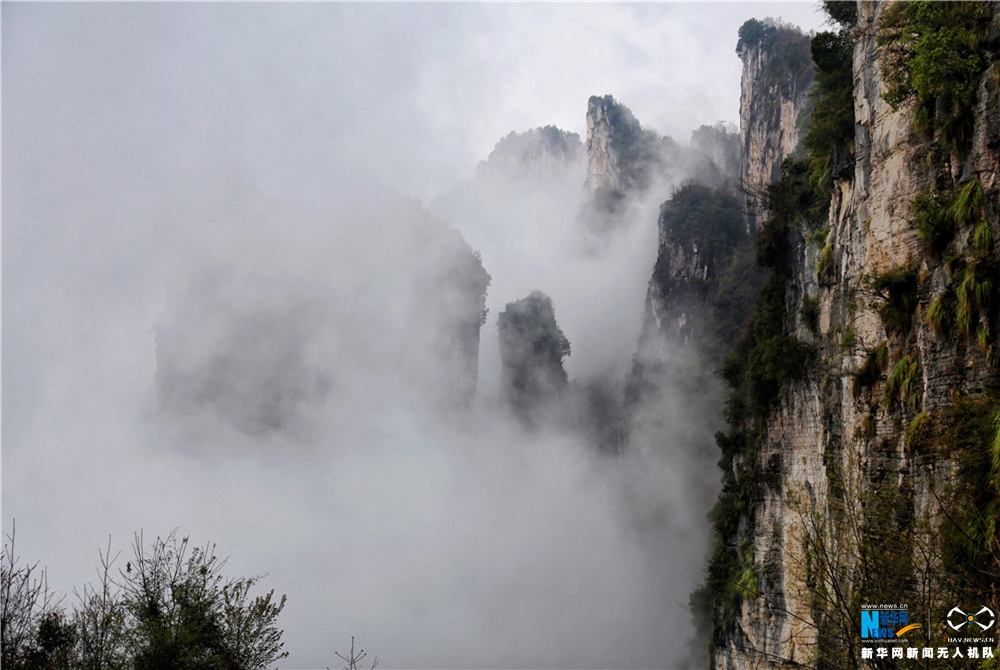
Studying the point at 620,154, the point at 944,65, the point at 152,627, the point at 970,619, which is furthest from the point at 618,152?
the point at 970,619

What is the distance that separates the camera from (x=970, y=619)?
682 cm

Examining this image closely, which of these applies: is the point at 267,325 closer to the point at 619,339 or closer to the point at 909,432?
the point at 619,339

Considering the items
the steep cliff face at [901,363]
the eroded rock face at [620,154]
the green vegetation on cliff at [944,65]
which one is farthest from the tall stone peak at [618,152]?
the green vegetation on cliff at [944,65]

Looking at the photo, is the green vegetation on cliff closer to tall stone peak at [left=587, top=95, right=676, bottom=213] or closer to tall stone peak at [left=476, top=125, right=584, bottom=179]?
tall stone peak at [left=587, top=95, right=676, bottom=213]

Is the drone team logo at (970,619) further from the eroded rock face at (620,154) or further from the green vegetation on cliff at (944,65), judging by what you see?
the eroded rock face at (620,154)

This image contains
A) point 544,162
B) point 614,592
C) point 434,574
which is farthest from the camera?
point 544,162

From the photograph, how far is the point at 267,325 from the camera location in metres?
81.6

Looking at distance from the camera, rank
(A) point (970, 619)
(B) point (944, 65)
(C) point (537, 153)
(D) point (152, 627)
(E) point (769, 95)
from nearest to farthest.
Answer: (A) point (970, 619) < (B) point (944, 65) < (D) point (152, 627) < (E) point (769, 95) < (C) point (537, 153)

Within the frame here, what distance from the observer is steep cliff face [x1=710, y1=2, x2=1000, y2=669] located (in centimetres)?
788

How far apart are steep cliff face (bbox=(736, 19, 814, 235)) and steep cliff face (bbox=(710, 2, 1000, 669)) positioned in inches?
1206

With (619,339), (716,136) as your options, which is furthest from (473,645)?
(716,136)

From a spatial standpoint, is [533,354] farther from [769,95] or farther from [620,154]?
[769,95]

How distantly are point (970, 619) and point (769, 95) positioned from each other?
49.9 m

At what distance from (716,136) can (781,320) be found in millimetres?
64995
